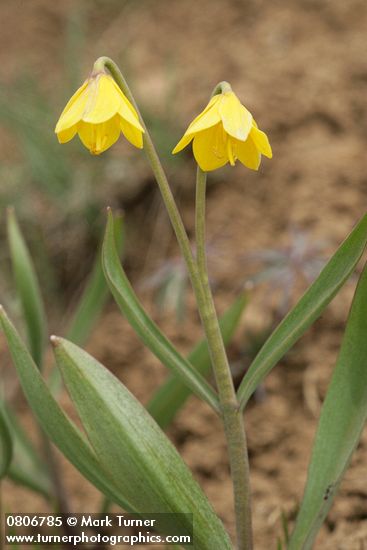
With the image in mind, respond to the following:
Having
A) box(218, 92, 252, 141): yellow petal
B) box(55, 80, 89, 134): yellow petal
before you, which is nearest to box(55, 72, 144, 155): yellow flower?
box(55, 80, 89, 134): yellow petal

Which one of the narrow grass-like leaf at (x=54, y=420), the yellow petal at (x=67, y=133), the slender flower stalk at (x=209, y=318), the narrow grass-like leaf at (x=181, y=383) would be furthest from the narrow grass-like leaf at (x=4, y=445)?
the yellow petal at (x=67, y=133)

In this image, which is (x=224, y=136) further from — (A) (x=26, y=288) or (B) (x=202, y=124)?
(A) (x=26, y=288)

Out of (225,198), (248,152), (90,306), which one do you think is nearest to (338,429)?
(248,152)

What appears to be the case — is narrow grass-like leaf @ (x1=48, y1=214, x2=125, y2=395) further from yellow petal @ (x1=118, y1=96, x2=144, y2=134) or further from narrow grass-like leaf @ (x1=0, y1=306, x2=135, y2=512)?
yellow petal @ (x1=118, y1=96, x2=144, y2=134)

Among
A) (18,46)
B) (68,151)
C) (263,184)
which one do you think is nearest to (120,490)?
(263,184)

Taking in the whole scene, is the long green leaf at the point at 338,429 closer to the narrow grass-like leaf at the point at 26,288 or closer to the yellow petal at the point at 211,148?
the yellow petal at the point at 211,148

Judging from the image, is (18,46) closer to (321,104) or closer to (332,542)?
(321,104)
